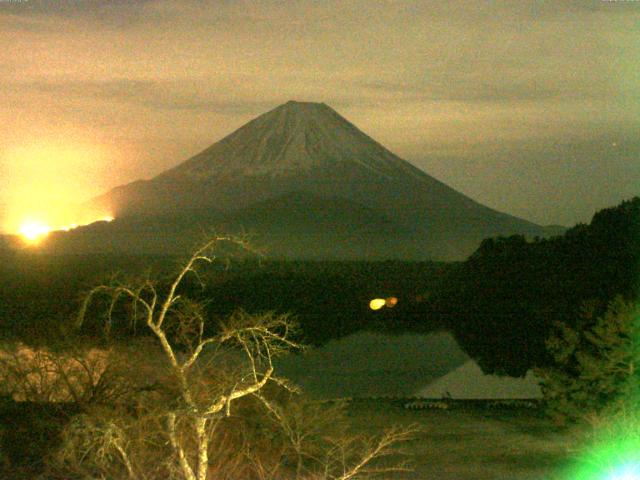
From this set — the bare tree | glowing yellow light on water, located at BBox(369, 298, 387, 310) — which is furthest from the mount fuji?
the bare tree

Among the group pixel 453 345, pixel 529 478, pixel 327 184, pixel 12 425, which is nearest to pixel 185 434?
pixel 12 425

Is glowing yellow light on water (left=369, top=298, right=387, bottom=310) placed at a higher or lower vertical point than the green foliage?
lower

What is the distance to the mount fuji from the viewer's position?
13500 centimetres

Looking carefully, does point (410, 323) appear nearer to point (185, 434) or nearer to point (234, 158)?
point (185, 434)

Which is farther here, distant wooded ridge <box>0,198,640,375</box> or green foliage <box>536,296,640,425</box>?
distant wooded ridge <box>0,198,640,375</box>

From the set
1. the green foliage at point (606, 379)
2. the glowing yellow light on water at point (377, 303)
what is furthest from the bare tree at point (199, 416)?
the glowing yellow light on water at point (377, 303)

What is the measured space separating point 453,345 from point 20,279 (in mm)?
38838

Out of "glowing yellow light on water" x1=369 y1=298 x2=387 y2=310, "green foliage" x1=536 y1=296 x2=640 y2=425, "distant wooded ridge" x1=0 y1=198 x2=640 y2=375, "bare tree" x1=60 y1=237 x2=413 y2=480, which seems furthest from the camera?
"glowing yellow light on water" x1=369 y1=298 x2=387 y2=310

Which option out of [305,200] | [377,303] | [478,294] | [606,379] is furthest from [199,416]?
[305,200]

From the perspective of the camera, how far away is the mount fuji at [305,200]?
135 meters

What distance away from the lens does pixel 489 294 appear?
119 feet

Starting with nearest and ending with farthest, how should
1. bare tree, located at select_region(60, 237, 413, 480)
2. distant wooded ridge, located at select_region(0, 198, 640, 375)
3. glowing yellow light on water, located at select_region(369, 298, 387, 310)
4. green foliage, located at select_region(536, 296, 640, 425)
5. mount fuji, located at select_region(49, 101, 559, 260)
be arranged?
bare tree, located at select_region(60, 237, 413, 480)
green foliage, located at select_region(536, 296, 640, 425)
distant wooded ridge, located at select_region(0, 198, 640, 375)
glowing yellow light on water, located at select_region(369, 298, 387, 310)
mount fuji, located at select_region(49, 101, 559, 260)

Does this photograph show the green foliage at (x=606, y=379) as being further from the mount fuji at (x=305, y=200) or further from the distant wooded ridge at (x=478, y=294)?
the mount fuji at (x=305, y=200)

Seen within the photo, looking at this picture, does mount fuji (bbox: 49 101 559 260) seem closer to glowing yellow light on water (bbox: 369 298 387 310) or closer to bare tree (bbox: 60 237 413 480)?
glowing yellow light on water (bbox: 369 298 387 310)
